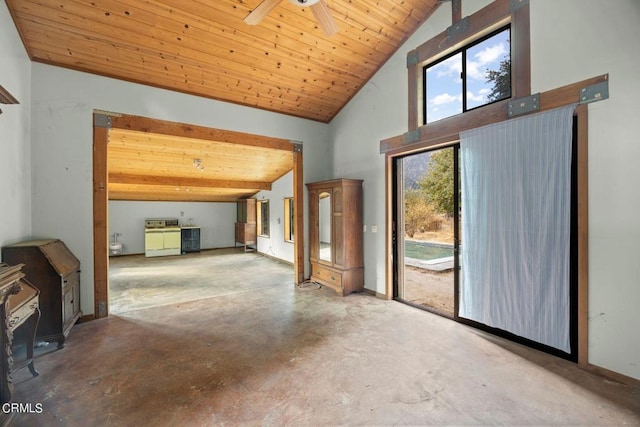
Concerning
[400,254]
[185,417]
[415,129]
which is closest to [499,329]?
[400,254]

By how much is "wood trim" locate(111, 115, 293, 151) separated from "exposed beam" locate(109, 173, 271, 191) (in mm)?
2961

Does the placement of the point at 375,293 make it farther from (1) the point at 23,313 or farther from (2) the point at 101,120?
(2) the point at 101,120

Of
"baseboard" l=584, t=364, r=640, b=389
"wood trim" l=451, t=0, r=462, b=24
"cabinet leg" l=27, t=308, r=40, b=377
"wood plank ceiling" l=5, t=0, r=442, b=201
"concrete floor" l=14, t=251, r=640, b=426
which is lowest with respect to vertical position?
"concrete floor" l=14, t=251, r=640, b=426

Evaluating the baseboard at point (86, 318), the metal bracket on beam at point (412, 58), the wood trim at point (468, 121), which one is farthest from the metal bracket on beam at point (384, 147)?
the baseboard at point (86, 318)

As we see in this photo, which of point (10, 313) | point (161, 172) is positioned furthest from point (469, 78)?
point (161, 172)

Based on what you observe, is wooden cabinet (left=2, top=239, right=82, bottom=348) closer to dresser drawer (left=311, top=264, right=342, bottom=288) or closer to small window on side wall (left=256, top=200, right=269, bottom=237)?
dresser drawer (left=311, top=264, right=342, bottom=288)

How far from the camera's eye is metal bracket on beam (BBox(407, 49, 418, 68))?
3.63 m

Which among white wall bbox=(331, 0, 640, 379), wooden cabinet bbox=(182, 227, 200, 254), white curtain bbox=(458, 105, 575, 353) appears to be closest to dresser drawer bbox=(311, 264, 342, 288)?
white curtain bbox=(458, 105, 575, 353)

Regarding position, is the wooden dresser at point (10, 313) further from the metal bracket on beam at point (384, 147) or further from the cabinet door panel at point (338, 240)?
the metal bracket on beam at point (384, 147)

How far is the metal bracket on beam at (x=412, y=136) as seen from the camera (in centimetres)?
358

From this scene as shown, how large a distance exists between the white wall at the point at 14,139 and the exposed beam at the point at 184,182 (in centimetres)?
309

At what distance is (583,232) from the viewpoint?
2260mm

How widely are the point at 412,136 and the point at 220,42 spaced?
105 inches

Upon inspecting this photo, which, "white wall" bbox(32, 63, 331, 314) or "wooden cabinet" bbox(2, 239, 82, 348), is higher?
"white wall" bbox(32, 63, 331, 314)
